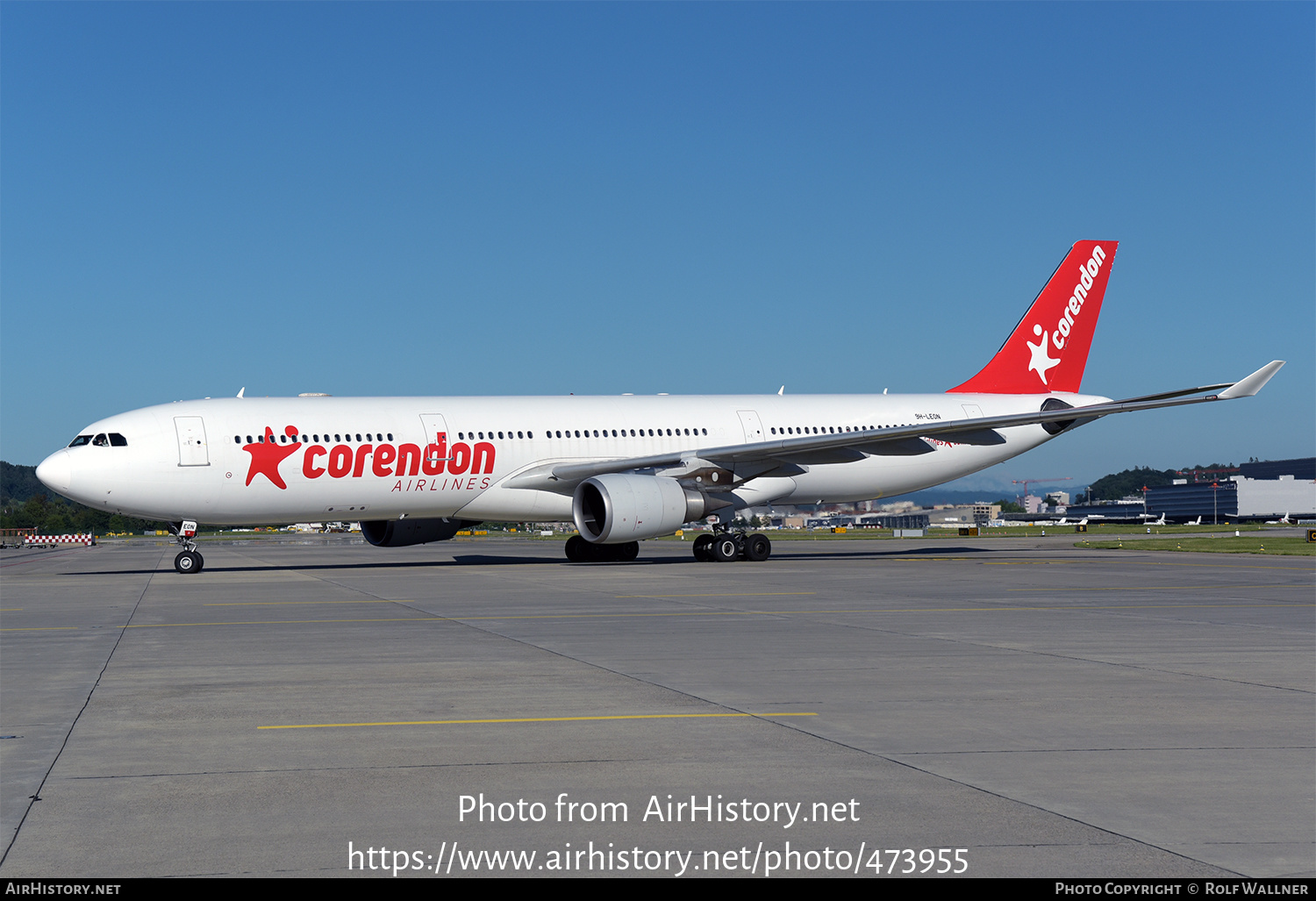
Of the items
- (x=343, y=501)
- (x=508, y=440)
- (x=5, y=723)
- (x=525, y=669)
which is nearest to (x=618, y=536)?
(x=508, y=440)

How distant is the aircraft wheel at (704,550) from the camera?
30797 mm

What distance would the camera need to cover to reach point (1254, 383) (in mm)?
26922

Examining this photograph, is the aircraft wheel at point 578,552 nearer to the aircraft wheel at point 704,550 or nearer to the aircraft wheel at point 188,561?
the aircraft wheel at point 704,550

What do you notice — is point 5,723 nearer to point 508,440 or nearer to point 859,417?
point 508,440

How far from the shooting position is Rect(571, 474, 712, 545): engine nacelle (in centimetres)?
2667

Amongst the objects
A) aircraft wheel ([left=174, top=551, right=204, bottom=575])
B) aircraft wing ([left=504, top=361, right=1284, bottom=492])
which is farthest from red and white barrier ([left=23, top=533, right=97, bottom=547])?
aircraft wing ([left=504, top=361, right=1284, bottom=492])

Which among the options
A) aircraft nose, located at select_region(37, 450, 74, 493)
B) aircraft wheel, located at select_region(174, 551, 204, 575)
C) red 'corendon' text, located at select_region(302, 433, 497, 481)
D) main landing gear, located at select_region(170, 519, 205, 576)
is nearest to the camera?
A: aircraft nose, located at select_region(37, 450, 74, 493)

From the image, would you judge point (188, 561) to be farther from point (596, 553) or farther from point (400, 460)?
point (596, 553)

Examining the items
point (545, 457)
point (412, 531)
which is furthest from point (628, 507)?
point (412, 531)

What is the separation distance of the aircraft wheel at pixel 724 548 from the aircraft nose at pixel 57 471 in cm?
1440

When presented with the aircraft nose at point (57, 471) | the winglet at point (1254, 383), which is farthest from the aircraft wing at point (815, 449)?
the aircraft nose at point (57, 471)

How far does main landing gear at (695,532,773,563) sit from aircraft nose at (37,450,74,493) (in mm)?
14115

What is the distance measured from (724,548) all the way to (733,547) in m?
0.29

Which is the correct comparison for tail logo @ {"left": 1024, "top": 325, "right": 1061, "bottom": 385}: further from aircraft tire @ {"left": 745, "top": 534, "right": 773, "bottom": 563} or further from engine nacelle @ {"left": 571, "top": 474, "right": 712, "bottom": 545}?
engine nacelle @ {"left": 571, "top": 474, "right": 712, "bottom": 545}
